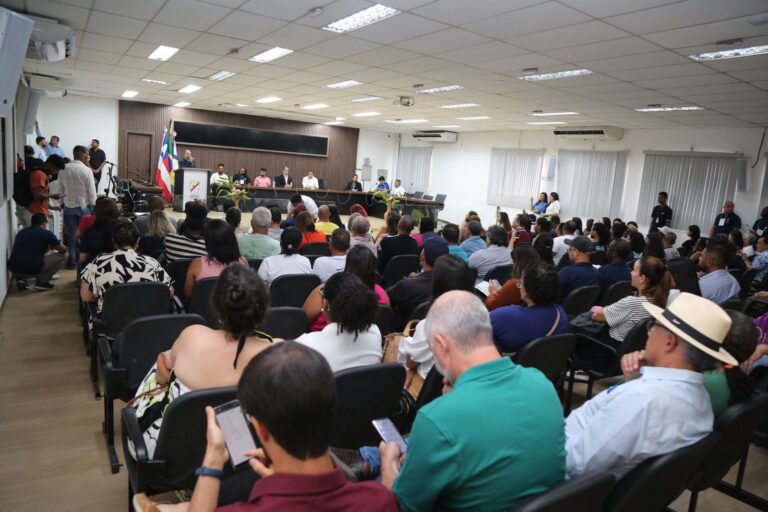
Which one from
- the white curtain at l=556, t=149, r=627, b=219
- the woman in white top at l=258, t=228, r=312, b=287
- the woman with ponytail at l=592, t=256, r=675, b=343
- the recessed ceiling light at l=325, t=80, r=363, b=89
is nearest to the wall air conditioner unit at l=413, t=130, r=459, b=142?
the white curtain at l=556, t=149, r=627, b=219

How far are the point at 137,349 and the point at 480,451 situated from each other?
1.93 metres

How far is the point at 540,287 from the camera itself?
8.75 ft

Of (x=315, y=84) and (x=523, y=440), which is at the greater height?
(x=315, y=84)

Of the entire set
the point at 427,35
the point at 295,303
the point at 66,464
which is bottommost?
the point at 66,464

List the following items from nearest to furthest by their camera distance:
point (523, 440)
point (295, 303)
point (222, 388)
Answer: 1. point (523, 440)
2. point (222, 388)
3. point (295, 303)

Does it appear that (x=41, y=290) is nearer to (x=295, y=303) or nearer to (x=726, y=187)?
(x=295, y=303)

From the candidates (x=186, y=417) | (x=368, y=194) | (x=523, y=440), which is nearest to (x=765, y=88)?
Answer: (x=523, y=440)

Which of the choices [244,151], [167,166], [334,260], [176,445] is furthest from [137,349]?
[244,151]

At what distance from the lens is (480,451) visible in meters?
1.22

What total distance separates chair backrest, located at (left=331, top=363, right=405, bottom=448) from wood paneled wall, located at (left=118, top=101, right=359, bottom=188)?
50.7 feet

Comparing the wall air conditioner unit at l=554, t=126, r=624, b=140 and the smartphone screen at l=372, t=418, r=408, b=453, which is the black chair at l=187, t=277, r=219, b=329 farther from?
the wall air conditioner unit at l=554, t=126, r=624, b=140

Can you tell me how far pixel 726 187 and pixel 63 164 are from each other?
40.1ft

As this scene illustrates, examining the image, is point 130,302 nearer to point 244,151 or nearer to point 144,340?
point 144,340

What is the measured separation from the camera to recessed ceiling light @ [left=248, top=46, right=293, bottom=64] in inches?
266
